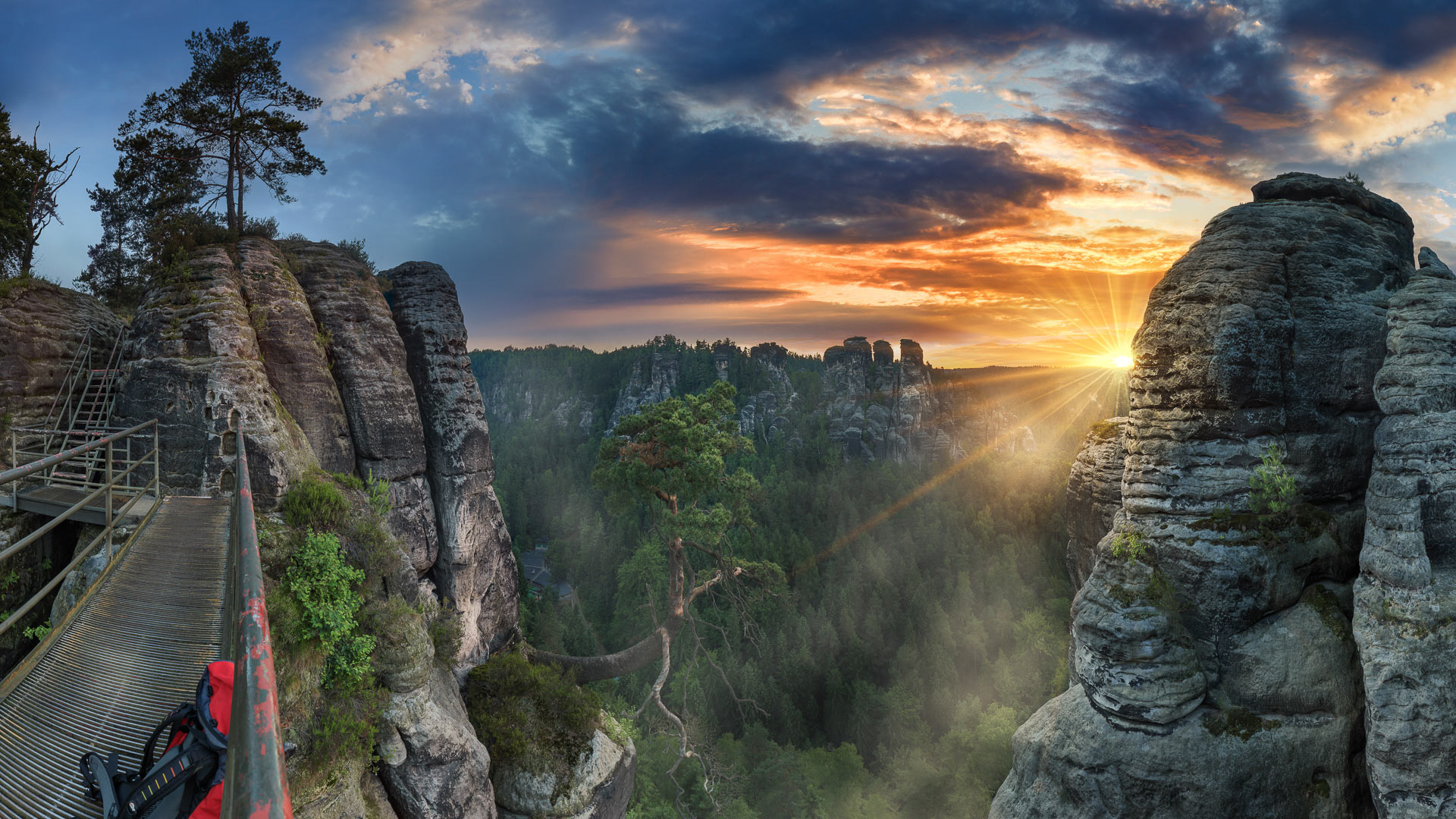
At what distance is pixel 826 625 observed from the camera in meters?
43.3

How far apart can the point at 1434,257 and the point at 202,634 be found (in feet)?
67.0

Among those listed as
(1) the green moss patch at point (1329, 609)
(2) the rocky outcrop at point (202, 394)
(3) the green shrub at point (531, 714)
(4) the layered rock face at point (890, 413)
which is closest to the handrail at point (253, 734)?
(2) the rocky outcrop at point (202, 394)

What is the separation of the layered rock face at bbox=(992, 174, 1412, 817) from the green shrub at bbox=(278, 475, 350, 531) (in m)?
14.9

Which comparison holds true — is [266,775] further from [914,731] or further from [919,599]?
[919,599]

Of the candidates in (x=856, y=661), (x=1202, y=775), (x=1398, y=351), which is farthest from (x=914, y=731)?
(x=1398, y=351)

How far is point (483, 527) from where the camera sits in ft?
61.7

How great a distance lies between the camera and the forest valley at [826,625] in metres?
24.0

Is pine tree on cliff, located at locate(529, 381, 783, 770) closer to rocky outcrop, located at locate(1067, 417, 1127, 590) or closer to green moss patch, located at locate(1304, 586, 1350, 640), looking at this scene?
rocky outcrop, located at locate(1067, 417, 1127, 590)

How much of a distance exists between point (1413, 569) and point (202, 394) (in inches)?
866

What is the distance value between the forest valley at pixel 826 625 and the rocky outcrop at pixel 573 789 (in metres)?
4.64

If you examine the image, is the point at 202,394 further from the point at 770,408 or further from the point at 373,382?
the point at 770,408

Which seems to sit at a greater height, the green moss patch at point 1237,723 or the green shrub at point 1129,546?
the green shrub at point 1129,546

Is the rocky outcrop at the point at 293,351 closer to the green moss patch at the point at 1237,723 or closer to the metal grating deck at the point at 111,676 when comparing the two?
the metal grating deck at the point at 111,676

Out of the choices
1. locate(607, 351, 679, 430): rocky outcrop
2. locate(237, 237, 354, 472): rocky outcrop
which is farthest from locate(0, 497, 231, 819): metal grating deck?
locate(607, 351, 679, 430): rocky outcrop
